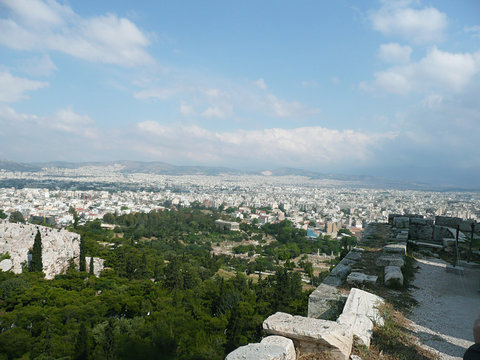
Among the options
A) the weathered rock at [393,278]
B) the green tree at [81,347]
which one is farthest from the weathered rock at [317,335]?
the green tree at [81,347]

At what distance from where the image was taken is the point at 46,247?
23016 millimetres

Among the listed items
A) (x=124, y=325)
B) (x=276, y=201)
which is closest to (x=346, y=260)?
(x=124, y=325)

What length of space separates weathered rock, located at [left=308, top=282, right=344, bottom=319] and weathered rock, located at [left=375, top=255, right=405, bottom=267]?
4.95 ft

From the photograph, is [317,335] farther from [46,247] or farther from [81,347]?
[46,247]

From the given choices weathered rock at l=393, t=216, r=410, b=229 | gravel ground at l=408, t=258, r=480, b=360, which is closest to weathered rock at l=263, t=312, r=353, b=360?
gravel ground at l=408, t=258, r=480, b=360

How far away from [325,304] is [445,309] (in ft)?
4.70

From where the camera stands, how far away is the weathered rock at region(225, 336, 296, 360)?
7.02 feet

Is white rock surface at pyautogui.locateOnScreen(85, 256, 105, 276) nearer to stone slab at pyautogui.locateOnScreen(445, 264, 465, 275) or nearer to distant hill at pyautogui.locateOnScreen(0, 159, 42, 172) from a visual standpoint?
stone slab at pyautogui.locateOnScreen(445, 264, 465, 275)

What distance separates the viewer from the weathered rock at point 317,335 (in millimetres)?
2412

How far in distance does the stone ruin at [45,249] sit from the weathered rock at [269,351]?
22926 mm

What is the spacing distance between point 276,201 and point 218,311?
69838 mm

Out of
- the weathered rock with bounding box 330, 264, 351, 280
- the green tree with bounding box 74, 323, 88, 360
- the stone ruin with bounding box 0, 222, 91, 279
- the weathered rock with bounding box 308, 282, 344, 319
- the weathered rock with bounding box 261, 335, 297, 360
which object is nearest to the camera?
the weathered rock with bounding box 261, 335, 297, 360

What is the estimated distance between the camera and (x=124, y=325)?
36.2 ft

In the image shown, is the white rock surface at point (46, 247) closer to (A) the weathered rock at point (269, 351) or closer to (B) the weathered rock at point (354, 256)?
(B) the weathered rock at point (354, 256)
